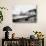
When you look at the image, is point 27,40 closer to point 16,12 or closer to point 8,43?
point 8,43

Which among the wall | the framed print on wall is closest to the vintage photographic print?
the framed print on wall

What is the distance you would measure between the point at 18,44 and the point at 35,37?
1.71 ft

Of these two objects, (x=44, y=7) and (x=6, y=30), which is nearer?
(x=6, y=30)

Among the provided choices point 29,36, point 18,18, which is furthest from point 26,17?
point 29,36

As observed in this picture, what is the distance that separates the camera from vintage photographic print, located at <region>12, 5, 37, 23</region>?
442 centimetres

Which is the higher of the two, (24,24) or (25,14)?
(25,14)

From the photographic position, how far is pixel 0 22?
445cm

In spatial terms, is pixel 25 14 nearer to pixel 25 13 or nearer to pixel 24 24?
pixel 25 13

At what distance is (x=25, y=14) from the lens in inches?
174

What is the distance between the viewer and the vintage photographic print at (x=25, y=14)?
442 centimetres

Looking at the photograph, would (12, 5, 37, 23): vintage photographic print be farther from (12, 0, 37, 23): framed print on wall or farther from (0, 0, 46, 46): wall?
(0, 0, 46, 46): wall

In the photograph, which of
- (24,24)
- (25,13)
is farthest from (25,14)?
(24,24)

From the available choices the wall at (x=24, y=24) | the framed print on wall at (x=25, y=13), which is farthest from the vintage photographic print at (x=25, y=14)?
the wall at (x=24, y=24)

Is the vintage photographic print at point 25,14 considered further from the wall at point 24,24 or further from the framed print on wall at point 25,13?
the wall at point 24,24
